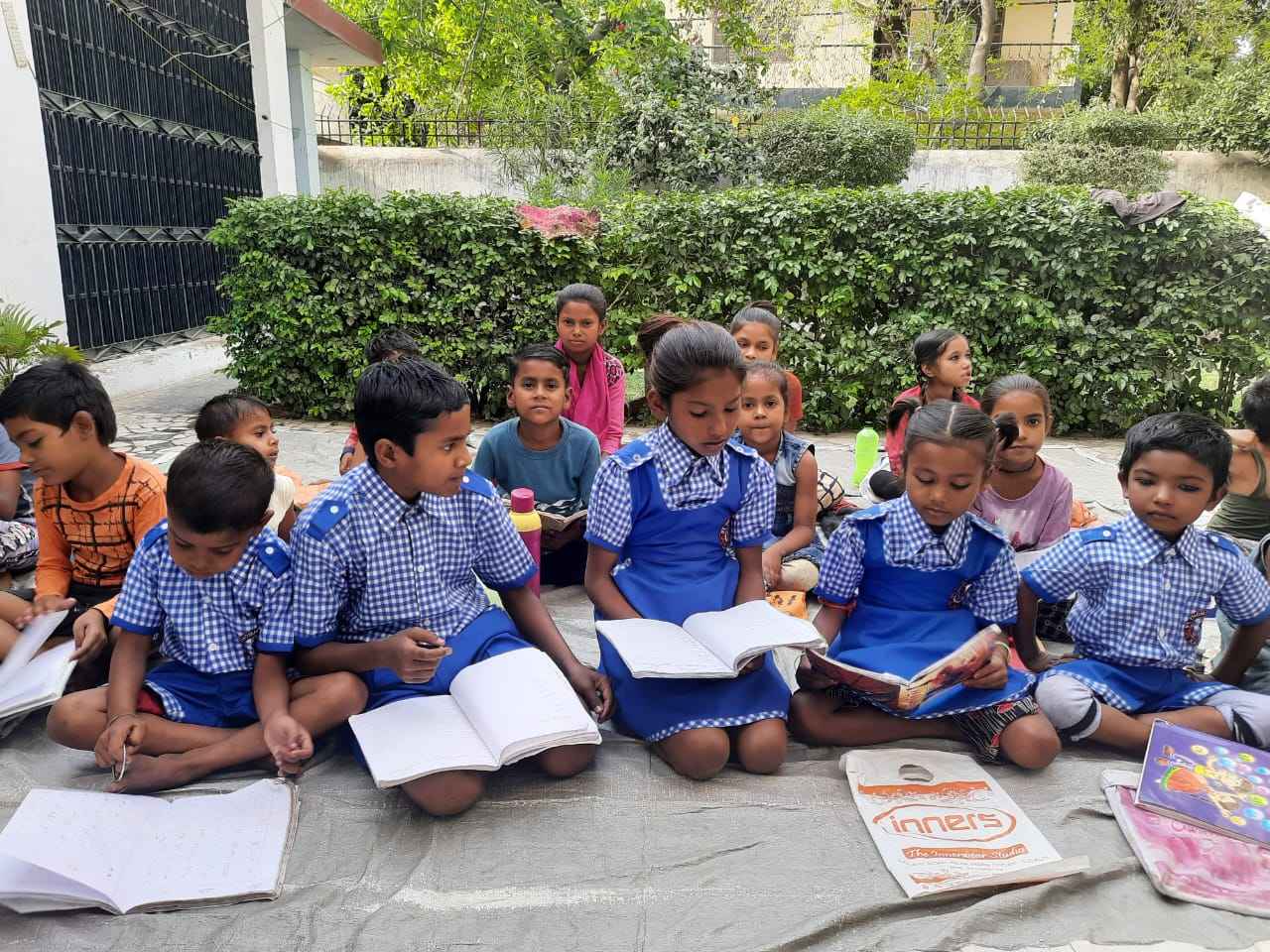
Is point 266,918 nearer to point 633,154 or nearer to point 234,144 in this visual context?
point 234,144

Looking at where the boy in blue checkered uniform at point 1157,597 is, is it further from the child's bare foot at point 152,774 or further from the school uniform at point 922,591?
the child's bare foot at point 152,774

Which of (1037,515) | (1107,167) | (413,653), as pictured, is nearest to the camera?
(413,653)

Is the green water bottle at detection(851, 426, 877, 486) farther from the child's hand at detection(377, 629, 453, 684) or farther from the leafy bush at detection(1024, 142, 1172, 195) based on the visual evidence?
the leafy bush at detection(1024, 142, 1172, 195)

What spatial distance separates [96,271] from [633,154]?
23.4 feet

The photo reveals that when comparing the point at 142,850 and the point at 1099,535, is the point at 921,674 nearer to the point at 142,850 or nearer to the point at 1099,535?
the point at 1099,535

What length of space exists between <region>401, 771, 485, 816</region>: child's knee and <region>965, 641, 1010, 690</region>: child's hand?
1.30 m

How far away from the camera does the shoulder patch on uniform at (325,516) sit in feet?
7.62

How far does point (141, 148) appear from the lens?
8.23 metres

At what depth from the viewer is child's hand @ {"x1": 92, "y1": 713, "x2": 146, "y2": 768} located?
220 cm

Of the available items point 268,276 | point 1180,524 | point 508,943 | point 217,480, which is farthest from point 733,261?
point 508,943

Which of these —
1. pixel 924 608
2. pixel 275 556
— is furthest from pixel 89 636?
pixel 924 608

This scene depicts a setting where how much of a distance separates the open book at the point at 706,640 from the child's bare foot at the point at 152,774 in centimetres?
110

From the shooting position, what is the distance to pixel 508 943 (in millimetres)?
1868

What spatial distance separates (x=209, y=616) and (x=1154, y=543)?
2537 millimetres
